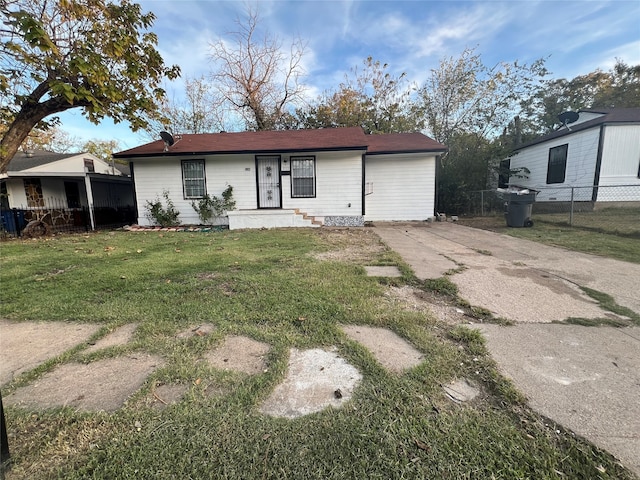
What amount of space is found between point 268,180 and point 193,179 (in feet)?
10.3

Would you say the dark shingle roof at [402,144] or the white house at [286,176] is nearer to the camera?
the white house at [286,176]

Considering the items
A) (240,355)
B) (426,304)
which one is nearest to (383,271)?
(426,304)

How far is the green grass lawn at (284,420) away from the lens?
1.35 m

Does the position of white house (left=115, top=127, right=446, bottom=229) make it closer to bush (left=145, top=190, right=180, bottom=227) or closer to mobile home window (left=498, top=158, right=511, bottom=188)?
bush (left=145, top=190, right=180, bottom=227)

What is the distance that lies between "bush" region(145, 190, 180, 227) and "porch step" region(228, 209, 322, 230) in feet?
8.91

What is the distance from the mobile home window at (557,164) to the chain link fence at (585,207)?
0.68m

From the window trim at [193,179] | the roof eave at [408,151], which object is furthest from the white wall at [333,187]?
the window trim at [193,179]

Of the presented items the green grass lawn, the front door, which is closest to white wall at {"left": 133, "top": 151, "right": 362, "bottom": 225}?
Answer: the front door

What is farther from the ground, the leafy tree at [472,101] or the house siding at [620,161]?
the leafy tree at [472,101]

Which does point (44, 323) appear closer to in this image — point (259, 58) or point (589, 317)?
point (589, 317)

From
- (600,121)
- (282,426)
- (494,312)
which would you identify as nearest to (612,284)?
(494,312)

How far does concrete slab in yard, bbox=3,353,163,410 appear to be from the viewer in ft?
6.00

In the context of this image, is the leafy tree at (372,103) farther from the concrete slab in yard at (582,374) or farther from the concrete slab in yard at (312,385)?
the concrete slab in yard at (312,385)

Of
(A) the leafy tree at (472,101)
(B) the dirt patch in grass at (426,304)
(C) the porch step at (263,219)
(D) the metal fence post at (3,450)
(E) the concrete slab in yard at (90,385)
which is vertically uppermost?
(A) the leafy tree at (472,101)
